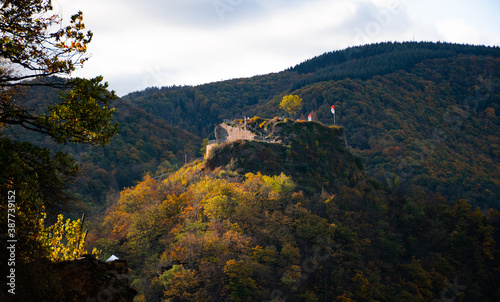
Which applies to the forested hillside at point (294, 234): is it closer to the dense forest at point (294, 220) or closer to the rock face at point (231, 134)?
the dense forest at point (294, 220)

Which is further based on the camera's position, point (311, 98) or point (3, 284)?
point (311, 98)

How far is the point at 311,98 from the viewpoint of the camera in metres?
148

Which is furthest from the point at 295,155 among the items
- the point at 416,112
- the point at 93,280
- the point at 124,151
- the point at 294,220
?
the point at 416,112

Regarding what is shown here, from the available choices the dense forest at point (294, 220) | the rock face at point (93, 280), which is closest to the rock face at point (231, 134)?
the dense forest at point (294, 220)

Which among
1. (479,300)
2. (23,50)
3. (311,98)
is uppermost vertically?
(311,98)

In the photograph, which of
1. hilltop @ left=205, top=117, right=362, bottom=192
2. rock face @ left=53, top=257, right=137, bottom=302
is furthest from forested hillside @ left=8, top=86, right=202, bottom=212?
rock face @ left=53, top=257, right=137, bottom=302

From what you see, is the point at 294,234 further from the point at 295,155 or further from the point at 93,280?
the point at 93,280

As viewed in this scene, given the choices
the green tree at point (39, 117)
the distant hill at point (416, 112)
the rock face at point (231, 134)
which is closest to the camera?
the green tree at point (39, 117)

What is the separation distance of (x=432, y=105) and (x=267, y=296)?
13802 cm

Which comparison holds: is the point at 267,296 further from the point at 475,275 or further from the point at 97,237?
the point at 475,275

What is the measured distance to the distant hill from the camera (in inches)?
4310

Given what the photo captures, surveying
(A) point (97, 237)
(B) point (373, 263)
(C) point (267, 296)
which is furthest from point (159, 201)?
(B) point (373, 263)

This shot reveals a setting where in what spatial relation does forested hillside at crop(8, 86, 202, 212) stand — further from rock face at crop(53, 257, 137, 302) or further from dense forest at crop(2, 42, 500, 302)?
rock face at crop(53, 257, 137, 302)

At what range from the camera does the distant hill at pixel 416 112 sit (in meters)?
109
